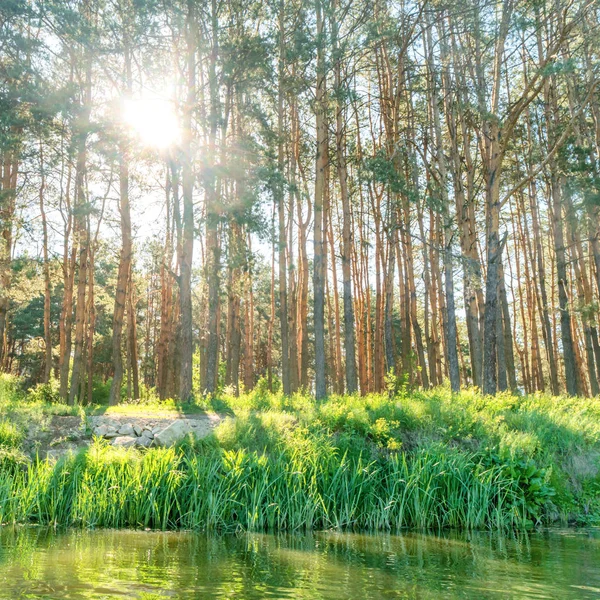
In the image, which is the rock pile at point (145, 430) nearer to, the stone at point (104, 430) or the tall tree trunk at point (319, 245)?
the stone at point (104, 430)

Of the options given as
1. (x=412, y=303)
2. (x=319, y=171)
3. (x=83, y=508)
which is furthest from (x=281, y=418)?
(x=412, y=303)

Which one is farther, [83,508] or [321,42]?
[321,42]

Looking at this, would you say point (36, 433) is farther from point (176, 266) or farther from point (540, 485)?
point (176, 266)

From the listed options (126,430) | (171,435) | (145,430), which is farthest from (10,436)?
(171,435)

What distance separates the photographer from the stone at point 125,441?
7.96 m

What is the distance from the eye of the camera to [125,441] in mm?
8070

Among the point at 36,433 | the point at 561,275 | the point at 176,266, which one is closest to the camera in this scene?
the point at 36,433

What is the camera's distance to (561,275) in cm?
1739

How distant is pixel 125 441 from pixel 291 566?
4.48 metres

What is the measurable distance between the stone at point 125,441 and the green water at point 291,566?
7.01 feet

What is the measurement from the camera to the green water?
3510 millimetres

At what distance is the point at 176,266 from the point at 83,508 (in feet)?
52.7

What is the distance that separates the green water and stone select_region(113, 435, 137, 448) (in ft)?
7.01

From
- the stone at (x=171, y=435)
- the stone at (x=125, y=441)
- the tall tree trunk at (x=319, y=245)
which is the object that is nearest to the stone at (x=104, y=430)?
the stone at (x=125, y=441)
